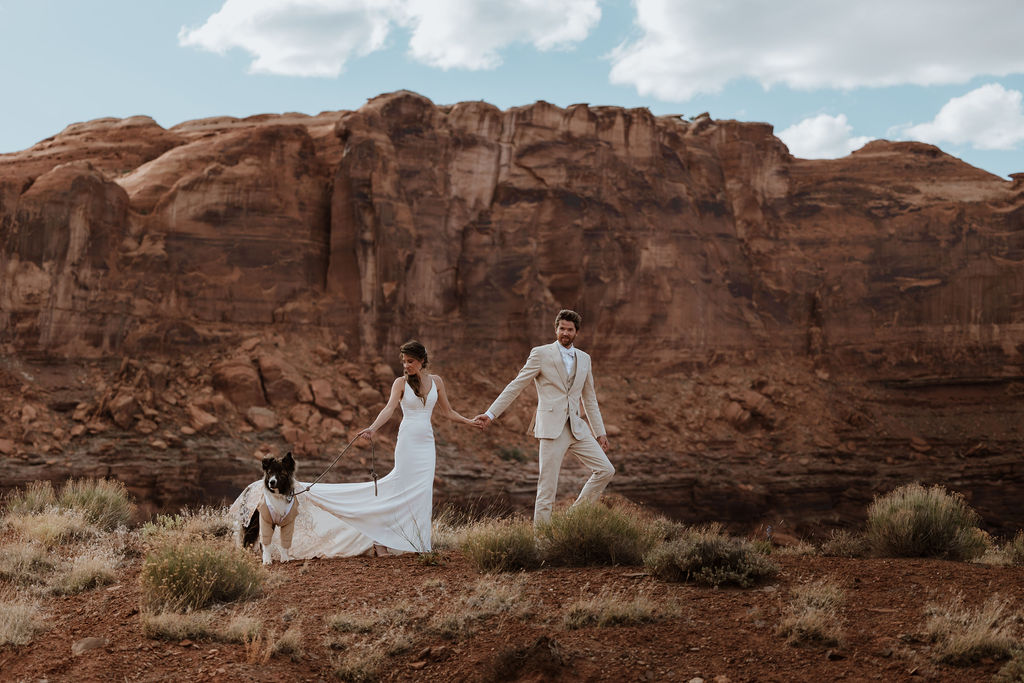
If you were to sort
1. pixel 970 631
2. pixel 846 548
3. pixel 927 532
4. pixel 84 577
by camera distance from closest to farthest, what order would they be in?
pixel 970 631, pixel 84 577, pixel 927 532, pixel 846 548

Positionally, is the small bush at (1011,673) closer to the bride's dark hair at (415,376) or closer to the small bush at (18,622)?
the bride's dark hair at (415,376)

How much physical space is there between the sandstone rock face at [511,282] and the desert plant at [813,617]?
56.4 ft

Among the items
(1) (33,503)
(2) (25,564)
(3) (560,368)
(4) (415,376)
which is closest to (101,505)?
(1) (33,503)

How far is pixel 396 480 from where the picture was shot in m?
8.77

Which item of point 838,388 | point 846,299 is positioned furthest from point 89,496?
point 846,299

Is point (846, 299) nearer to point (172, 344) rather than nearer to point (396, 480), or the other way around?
point (172, 344)

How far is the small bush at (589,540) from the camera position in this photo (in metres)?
7.53

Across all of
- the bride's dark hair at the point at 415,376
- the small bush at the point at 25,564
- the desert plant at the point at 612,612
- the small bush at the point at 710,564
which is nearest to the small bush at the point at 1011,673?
the desert plant at the point at 612,612

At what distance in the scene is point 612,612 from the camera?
19.6 ft

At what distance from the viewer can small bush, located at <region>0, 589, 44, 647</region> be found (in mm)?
6156

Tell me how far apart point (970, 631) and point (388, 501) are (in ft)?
16.8

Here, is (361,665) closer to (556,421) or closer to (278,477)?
(278,477)

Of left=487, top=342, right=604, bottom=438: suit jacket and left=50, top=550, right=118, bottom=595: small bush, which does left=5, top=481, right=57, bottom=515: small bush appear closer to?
left=50, top=550, right=118, bottom=595: small bush

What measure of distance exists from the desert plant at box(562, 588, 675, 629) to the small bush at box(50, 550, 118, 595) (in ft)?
14.2
